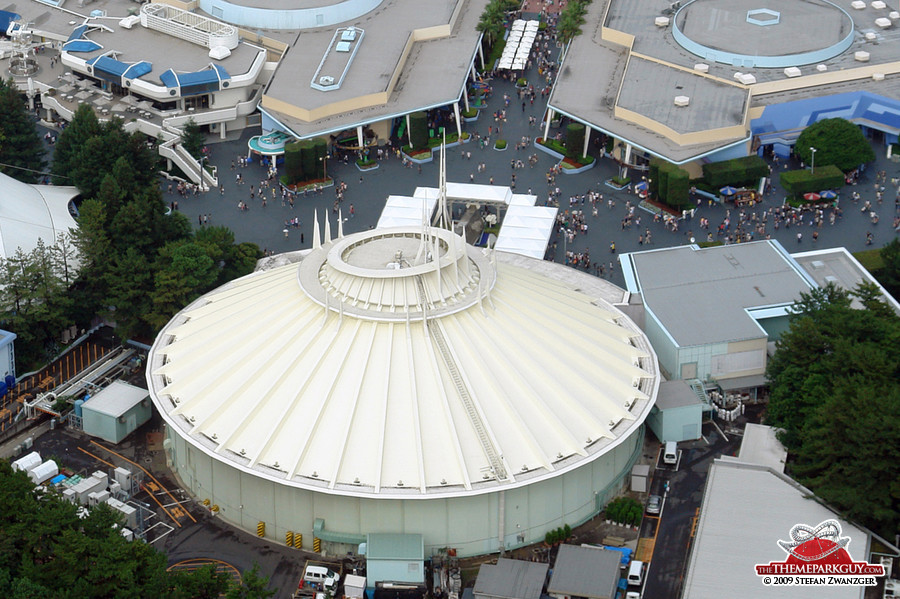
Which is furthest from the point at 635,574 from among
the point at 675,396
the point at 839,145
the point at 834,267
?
the point at 839,145

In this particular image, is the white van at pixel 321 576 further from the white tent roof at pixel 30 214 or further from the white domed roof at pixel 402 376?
the white tent roof at pixel 30 214

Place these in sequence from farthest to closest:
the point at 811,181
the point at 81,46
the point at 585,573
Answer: the point at 81,46
the point at 811,181
the point at 585,573

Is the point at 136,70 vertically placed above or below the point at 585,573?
above

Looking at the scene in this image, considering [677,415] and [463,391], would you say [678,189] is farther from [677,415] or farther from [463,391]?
[463,391]

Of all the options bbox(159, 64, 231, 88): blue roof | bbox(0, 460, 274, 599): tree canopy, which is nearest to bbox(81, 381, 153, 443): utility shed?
bbox(0, 460, 274, 599): tree canopy

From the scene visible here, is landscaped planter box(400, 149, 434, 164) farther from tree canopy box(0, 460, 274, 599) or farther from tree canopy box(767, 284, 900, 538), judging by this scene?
tree canopy box(0, 460, 274, 599)

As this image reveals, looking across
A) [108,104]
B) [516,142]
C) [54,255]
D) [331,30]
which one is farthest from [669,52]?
[54,255]
